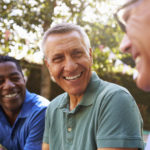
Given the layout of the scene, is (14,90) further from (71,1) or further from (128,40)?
(128,40)

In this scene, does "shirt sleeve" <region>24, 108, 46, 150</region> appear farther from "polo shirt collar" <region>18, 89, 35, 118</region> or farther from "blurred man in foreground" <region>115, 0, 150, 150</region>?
"blurred man in foreground" <region>115, 0, 150, 150</region>

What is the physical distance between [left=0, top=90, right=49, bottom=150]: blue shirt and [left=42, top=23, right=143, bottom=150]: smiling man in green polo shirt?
0.35 metres

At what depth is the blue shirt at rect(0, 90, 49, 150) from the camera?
2714 mm

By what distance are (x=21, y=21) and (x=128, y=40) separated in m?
3.69

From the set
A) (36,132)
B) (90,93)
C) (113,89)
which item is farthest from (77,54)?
(36,132)

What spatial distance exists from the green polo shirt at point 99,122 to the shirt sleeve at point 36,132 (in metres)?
0.53

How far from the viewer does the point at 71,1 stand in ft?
13.0

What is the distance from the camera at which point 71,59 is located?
204 cm

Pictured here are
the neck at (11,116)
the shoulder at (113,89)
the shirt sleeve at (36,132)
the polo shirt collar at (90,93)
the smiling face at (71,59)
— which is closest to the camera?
the shoulder at (113,89)

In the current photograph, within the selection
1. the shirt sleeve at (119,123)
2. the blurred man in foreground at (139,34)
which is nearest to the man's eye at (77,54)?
the shirt sleeve at (119,123)

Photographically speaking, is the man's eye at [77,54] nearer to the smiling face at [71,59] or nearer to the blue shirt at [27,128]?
the smiling face at [71,59]

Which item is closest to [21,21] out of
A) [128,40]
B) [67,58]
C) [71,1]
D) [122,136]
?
[71,1]

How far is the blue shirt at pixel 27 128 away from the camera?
2.71 metres

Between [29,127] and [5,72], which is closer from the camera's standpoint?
[29,127]
